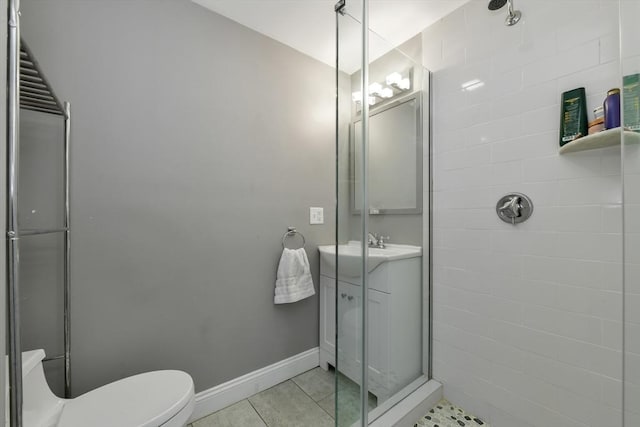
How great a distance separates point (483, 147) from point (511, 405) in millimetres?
1286

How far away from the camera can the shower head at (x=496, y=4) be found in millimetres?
1321

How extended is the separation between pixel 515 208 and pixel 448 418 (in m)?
1.15

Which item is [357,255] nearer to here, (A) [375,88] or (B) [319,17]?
(A) [375,88]

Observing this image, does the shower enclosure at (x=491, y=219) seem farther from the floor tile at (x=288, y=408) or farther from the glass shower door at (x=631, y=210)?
the floor tile at (x=288, y=408)

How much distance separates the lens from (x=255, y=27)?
1665 mm

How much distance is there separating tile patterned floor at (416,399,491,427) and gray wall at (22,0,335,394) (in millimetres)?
840

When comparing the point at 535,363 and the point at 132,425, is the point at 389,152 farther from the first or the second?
the point at 132,425

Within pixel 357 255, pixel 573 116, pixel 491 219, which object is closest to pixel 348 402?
pixel 357 255

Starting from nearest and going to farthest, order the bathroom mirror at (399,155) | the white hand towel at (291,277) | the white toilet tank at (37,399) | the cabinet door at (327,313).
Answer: the white toilet tank at (37,399) → the bathroom mirror at (399,155) → the white hand towel at (291,277) → the cabinet door at (327,313)

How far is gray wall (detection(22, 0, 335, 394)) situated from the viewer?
1.19m

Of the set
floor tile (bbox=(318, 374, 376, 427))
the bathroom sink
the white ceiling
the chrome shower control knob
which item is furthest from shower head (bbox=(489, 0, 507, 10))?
floor tile (bbox=(318, 374, 376, 427))

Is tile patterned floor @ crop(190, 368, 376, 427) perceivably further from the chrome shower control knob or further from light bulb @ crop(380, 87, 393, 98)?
light bulb @ crop(380, 87, 393, 98)

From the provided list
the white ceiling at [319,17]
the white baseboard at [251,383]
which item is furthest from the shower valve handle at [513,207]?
the white baseboard at [251,383]

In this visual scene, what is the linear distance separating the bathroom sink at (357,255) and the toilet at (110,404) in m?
0.80
